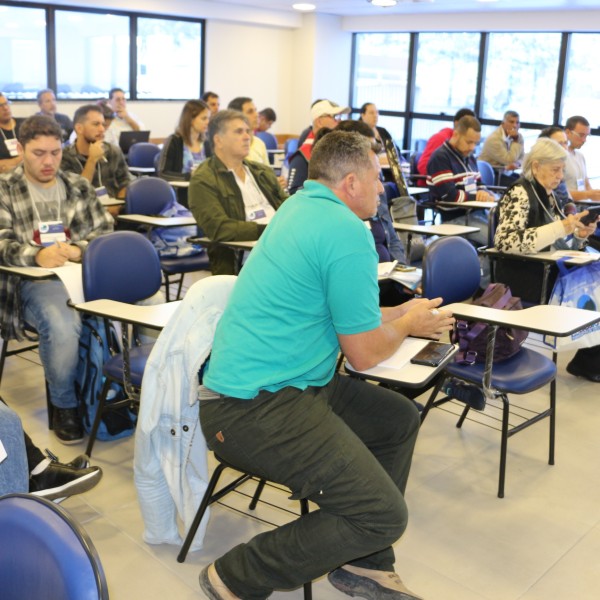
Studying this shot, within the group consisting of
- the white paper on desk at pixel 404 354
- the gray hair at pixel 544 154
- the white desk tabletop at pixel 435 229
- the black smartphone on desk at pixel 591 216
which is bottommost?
the white paper on desk at pixel 404 354

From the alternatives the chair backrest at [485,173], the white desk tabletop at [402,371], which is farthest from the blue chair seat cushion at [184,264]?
the chair backrest at [485,173]

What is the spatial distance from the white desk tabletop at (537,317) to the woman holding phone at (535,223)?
110cm

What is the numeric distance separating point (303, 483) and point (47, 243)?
1.91m

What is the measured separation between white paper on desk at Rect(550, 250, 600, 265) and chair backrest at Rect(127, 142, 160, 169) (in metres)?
4.33

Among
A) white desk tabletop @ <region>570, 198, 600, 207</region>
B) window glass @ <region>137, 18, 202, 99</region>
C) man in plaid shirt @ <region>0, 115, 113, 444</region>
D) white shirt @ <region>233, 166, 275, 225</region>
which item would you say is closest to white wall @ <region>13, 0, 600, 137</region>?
window glass @ <region>137, 18, 202, 99</region>

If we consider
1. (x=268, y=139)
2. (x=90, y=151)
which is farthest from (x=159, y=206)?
(x=268, y=139)

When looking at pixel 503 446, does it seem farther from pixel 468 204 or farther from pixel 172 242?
pixel 468 204

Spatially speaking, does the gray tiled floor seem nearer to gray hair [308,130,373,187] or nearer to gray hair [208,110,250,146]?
gray hair [308,130,373,187]

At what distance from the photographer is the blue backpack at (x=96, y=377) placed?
3139mm

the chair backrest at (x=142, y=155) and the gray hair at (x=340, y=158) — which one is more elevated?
the gray hair at (x=340, y=158)

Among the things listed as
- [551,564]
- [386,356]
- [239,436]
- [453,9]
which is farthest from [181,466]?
[453,9]

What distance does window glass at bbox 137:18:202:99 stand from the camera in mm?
10211

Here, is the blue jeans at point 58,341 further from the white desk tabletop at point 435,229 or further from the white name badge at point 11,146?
the white name badge at point 11,146

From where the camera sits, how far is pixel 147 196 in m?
4.74
